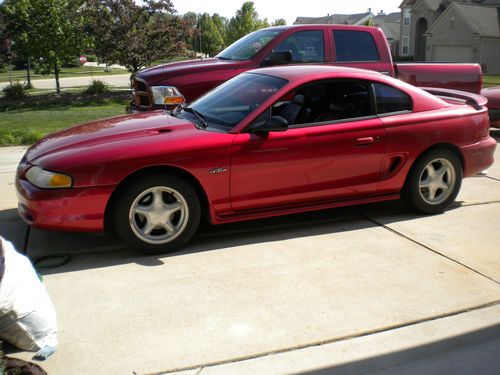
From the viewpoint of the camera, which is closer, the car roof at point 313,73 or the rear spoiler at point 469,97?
the car roof at point 313,73

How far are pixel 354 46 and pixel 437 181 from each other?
3167mm

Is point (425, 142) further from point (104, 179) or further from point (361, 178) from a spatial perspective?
point (104, 179)

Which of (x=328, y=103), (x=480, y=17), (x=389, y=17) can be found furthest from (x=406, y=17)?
(x=328, y=103)

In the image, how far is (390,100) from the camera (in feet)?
17.0

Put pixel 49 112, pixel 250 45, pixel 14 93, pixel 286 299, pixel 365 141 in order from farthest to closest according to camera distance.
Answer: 1. pixel 14 93
2. pixel 49 112
3. pixel 250 45
4. pixel 365 141
5. pixel 286 299

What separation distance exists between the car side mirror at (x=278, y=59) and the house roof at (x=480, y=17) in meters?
40.6

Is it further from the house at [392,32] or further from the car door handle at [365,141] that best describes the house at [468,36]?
the car door handle at [365,141]

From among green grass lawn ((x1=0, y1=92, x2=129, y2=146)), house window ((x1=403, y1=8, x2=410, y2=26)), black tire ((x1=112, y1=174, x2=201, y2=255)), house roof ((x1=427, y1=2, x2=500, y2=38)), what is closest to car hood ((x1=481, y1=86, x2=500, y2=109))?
black tire ((x1=112, y1=174, x2=201, y2=255))

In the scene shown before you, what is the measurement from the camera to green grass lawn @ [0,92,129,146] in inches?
363

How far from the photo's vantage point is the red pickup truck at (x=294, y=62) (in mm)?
6922

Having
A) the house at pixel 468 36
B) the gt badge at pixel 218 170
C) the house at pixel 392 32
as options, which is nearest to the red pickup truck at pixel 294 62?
the gt badge at pixel 218 170

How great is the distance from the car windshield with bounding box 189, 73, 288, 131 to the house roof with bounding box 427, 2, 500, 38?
42765 mm

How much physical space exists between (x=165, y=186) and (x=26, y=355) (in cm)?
166

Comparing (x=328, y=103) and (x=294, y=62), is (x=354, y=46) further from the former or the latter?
(x=328, y=103)
